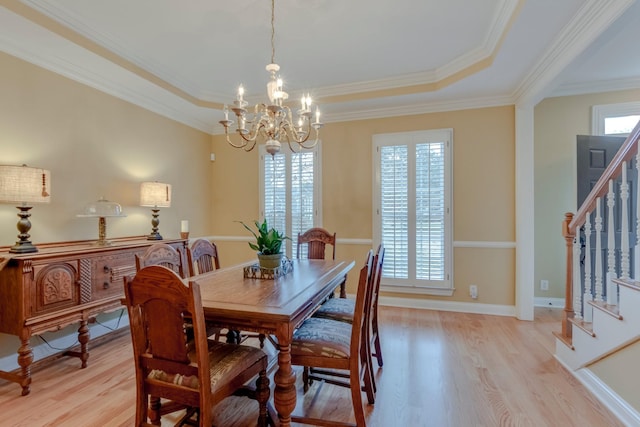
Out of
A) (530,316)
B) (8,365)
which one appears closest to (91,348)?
(8,365)

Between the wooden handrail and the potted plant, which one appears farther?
the potted plant

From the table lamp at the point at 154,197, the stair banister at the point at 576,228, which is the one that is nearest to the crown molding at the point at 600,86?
the stair banister at the point at 576,228

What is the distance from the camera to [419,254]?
3850 mm

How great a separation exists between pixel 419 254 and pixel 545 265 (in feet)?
5.14

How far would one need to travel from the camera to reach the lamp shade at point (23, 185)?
209 cm

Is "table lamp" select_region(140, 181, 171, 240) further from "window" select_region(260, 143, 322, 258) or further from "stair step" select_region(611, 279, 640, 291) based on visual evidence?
"stair step" select_region(611, 279, 640, 291)

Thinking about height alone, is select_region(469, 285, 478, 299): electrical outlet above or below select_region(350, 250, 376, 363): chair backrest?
below

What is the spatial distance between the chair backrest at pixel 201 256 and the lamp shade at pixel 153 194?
1118 mm

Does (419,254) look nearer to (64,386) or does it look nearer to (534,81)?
(534,81)

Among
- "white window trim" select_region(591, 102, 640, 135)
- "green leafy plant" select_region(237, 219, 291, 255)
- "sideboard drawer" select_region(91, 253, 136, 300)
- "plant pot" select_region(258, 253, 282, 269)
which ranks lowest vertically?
"sideboard drawer" select_region(91, 253, 136, 300)

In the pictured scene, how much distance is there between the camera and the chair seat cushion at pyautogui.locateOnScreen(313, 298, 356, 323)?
2094 mm

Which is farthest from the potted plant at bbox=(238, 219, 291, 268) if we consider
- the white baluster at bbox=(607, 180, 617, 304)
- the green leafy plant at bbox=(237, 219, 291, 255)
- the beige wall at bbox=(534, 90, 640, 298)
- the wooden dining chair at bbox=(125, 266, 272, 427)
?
the beige wall at bbox=(534, 90, 640, 298)

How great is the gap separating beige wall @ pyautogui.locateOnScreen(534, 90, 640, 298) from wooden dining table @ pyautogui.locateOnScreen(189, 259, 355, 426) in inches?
125

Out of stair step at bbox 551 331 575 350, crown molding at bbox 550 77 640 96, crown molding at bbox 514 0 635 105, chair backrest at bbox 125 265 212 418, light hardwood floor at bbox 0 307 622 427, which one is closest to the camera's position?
chair backrest at bbox 125 265 212 418
